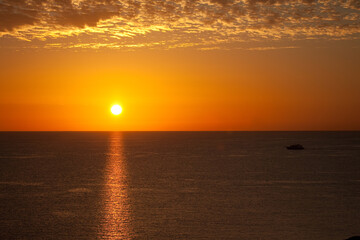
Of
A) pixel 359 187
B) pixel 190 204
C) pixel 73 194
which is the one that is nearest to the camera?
pixel 190 204

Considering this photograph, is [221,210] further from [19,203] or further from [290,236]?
[19,203]

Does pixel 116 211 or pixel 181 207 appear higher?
pixel 116 211

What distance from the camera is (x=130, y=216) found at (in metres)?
39.2

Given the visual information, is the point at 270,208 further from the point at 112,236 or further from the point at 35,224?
the point at 35,224

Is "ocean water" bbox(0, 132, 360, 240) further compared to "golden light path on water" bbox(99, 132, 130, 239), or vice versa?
"ocean water" bbox(0, 132, 360, 240)

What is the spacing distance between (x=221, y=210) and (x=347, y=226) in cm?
1304

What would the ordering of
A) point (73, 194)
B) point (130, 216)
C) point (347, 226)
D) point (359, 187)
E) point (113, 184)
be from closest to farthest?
point (347, 226), point (130, 216), point (73, 194), point (359, 187), point (113, 184)

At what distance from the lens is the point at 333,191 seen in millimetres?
55062

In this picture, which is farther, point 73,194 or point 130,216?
point 73,194

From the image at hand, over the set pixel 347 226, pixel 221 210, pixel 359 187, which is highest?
pixel 221 210

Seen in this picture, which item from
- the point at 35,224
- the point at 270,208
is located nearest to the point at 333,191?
the point at 270,208

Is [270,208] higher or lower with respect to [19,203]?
lower

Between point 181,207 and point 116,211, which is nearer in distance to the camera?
point 116,211

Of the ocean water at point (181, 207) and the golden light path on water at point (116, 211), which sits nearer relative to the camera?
the golden light path on water at point (116, 211)
